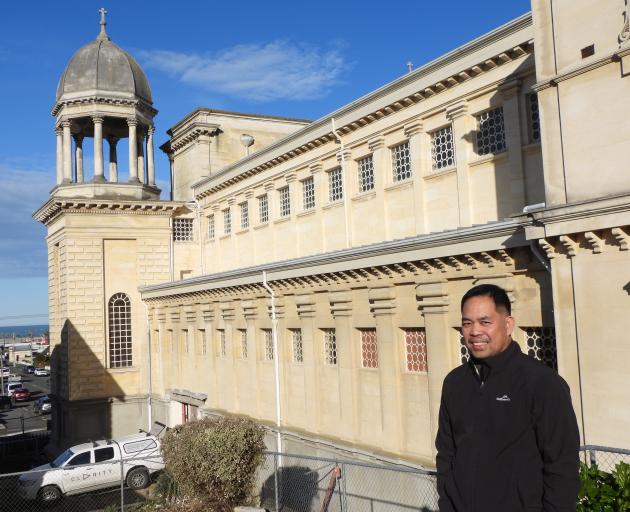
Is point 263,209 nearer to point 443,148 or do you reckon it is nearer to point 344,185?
point 344,185

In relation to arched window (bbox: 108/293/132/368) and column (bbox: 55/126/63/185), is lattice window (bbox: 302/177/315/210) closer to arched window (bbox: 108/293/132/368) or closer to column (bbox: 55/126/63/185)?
arched window (bbox: 108/293/132/368)

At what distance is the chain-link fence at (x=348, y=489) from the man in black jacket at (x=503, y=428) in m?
9.36

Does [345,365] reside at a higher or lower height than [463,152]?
lower

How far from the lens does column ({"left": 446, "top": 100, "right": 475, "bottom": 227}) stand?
1872 centimetres

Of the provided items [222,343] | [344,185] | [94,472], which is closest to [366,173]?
[344,185]

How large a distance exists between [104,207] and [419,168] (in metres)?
19.3

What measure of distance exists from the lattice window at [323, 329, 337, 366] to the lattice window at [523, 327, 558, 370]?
22.9 feet

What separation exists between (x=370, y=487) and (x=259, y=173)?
16.7 m

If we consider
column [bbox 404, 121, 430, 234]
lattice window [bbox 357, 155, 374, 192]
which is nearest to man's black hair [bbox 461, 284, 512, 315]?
column [bbox 404, 121, 430, 234]

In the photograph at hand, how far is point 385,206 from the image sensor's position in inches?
862

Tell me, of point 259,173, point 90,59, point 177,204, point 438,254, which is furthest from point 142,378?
point 438,254

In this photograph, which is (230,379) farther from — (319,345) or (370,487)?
(370,487)

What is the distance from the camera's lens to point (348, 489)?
1767 centimetres

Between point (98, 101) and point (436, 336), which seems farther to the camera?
point (98, 101)
